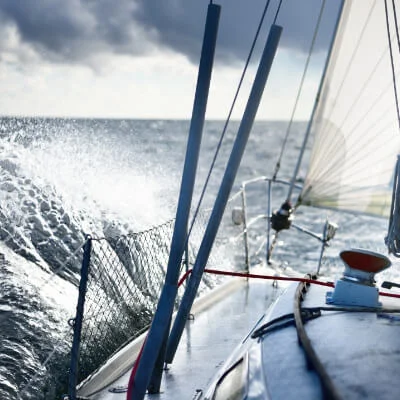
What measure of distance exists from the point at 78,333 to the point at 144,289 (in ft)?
5.72

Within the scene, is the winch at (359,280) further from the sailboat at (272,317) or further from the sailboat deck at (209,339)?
the sailboat deck at (209,339)

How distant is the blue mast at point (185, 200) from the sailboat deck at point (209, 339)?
0.31 metres

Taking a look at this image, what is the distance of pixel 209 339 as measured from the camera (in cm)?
400

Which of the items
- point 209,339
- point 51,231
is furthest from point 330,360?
point 51,231

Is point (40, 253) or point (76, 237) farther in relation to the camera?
point (76, 237)

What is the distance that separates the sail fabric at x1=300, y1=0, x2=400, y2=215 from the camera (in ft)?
20.1

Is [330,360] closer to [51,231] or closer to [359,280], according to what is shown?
[359,280]

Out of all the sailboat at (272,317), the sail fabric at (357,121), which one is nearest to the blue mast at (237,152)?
the sailboat at (272,317)

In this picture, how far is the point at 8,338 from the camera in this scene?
12.9 ft

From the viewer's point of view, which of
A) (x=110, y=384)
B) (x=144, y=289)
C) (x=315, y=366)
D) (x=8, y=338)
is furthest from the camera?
(x=144, y=289)

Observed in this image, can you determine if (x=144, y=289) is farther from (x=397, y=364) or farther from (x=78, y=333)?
(x=397, y=364)

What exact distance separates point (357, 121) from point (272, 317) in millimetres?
4226

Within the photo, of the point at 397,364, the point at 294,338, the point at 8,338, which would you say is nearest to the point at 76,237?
the point at 8,338

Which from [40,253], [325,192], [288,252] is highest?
[325,192]
